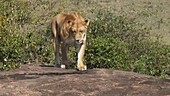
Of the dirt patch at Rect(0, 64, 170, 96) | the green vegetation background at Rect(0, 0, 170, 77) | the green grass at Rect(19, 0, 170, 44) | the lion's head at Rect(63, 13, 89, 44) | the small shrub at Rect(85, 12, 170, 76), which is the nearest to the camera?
the dirt patch at Rect(0, 64, 170, 96)

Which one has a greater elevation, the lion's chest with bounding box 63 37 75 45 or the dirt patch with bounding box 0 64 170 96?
the lion's chest with bounding box 63 37 75 45

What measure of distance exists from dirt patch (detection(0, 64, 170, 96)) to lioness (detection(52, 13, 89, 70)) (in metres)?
1.54

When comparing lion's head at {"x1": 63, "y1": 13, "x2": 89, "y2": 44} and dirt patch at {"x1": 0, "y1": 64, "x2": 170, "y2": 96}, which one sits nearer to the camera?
dirt patch at {"x1": 0, "y1": 64, "x2": 170, "y2": 96}

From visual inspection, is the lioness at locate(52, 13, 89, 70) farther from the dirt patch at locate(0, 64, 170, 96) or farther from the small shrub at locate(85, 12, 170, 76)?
the small shrub at locate(85, 12, 170, 76)

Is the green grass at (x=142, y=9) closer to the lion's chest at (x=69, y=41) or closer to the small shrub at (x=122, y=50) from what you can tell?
the small shrub at (x=122, y=50)

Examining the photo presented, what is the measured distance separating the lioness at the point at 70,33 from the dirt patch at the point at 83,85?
154 cm

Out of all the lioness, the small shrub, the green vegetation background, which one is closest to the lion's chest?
the lioness

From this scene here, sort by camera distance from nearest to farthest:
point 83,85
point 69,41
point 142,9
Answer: point 83,85
point 69,41
point 142,9

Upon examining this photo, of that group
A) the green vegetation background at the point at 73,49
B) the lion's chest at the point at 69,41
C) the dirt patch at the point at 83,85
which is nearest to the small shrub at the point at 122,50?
the green vegetation background at the point at 73,49

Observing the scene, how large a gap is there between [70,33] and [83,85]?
111 inches

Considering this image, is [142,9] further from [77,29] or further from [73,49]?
→ [77,29]

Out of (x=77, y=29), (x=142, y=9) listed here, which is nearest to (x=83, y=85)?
(x=77, y=29)

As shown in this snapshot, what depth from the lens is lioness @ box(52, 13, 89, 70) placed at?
32.5 ft

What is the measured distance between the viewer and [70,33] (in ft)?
33.3
